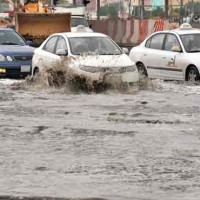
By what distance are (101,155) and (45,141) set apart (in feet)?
3.53

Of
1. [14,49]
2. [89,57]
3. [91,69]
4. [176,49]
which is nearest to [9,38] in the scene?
[14,49]

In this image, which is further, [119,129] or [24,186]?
[119,129]

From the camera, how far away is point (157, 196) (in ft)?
18.2

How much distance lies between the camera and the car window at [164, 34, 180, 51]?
15.0 metres

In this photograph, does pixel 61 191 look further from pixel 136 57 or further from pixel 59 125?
pixel 136 57

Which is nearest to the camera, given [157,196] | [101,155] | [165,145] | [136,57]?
[157,196]

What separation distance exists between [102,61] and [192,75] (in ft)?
8.45

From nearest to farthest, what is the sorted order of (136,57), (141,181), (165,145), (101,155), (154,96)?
(141,181) → (101,155) → (165,145) → (154,96) → (136,57)

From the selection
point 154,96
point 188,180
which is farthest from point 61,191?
point 154,96

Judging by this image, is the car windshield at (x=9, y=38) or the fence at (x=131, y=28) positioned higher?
the car windshield at (x=9, y=38)

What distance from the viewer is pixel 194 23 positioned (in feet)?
119

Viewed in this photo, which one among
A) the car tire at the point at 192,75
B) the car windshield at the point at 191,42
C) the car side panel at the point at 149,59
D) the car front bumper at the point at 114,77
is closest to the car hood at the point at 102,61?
the car front bumper at the point at 114,77

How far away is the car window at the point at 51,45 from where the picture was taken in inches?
570

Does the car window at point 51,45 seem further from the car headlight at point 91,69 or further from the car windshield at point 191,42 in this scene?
the car windshield at point 191,42
